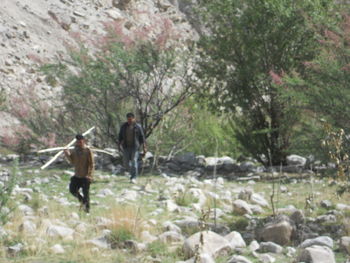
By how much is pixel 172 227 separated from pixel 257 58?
8.90 meters

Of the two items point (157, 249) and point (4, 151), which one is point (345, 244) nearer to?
point (157, 249)

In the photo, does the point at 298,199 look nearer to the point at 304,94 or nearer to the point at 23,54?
the point at 304,94

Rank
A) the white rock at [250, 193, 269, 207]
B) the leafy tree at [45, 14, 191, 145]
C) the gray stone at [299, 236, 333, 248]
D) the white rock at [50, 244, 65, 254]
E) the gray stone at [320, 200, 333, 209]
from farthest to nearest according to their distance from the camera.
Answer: the leafy tree at [45, 14, 191, 145]
the white rock at [250, 193, 269, 207]
the gray stone at [320, 200, 333, 209]
the gray stone at [299, 236, 333, 248]
the white rock at [50, 244, 65, 254]

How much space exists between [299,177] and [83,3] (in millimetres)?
21452

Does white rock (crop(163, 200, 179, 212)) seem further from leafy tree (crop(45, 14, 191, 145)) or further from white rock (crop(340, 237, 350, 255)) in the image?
leafy tree (crop(45, 14, 191, 145))

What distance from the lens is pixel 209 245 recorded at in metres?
6.46

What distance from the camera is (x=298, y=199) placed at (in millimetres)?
10859

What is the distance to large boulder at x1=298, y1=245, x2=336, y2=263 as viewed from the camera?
589 centimetres

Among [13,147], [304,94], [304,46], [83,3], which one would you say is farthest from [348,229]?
[83,3]


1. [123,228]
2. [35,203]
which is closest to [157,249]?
[123,228]

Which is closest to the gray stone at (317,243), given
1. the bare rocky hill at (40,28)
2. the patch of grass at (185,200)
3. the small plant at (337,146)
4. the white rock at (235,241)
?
the white rock at (235,241)

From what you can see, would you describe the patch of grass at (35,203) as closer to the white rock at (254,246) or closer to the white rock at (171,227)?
the white rock at (171,227)

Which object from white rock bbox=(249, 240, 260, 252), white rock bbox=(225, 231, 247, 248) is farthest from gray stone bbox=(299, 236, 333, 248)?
white rock bbox=(225, 231, 247, 248)

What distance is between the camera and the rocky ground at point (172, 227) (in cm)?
637
